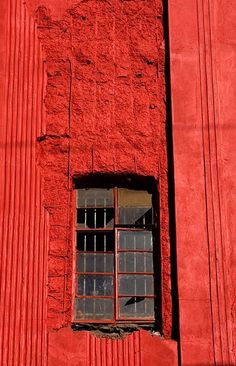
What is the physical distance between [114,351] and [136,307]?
23.9 inches

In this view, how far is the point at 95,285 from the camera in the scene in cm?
728

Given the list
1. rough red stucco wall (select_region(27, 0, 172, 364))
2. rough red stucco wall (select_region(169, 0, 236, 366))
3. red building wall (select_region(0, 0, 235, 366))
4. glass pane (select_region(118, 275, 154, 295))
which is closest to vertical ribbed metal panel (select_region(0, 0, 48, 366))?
red building wall (select_region(0, 0, 235, 366))

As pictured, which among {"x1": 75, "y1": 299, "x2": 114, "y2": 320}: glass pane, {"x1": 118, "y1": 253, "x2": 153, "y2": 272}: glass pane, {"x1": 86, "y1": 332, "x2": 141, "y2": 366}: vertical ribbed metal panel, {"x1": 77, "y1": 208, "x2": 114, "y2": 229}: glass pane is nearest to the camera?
{"x1": 86, "y1": 332, "x2": 141, "y2": 366}: vertical ribbed metal panel

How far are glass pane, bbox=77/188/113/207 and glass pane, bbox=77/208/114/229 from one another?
6cm

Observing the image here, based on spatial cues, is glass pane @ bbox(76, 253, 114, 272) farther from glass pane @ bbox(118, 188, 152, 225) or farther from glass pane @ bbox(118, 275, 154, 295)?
glass pane @ bbox(118, 188, 152, 225)

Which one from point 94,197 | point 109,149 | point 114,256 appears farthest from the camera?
point 94,197

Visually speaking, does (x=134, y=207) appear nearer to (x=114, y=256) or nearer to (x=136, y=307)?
(x=114, y=256)

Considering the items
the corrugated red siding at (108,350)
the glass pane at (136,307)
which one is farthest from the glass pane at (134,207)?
the corrugated red siding at (108,350)

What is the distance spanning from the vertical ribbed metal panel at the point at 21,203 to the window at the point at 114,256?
517mm

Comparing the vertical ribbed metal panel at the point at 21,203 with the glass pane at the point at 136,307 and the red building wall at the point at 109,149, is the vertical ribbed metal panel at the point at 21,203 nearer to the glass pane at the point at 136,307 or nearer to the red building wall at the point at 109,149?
the red building wall at the point at 109,149

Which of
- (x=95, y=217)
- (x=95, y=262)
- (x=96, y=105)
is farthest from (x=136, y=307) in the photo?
(x=96, y=105)

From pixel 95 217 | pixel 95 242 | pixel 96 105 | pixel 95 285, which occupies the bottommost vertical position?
pixel 95 285

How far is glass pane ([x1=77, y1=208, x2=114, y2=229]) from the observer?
294 inches

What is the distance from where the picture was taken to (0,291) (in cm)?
702
